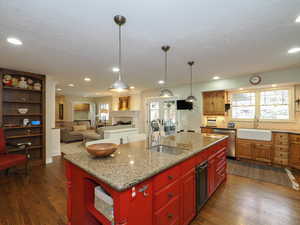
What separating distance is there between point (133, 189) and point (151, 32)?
1.86 metres

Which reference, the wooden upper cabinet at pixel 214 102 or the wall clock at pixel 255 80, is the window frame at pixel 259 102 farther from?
the wall clock at pixel 255 80

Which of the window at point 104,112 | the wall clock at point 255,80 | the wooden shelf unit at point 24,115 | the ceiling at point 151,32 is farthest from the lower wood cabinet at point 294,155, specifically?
the window at point 104,112

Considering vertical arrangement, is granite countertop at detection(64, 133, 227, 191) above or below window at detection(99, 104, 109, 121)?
below

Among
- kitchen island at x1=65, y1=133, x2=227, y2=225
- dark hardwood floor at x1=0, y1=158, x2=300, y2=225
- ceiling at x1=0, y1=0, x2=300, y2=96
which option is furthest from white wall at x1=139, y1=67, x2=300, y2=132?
kitchen island at x1=65, y1=133, x2=227, y2=225

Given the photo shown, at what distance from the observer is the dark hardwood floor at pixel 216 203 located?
1883 millimetres

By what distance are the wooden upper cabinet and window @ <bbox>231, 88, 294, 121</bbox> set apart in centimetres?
49

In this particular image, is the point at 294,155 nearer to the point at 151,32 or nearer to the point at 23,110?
the point at 151,32

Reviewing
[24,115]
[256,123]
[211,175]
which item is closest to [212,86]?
[256,123]

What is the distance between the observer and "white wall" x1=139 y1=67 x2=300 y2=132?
3572mm

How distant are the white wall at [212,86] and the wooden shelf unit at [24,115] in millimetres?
4335

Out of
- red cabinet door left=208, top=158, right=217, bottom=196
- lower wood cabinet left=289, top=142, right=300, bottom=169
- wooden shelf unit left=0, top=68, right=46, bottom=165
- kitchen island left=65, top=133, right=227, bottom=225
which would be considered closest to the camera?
kitchen island left=65, top=133, right=227, bottom=225

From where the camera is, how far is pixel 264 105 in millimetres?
4340

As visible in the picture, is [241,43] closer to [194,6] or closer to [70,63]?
[194,6]

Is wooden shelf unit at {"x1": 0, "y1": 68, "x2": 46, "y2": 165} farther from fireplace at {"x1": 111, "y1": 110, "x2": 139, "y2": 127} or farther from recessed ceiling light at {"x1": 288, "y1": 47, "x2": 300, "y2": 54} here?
recessed ceiling light at {"x1": 288, "y1": 47, "x2": 300, "y2": 54}
